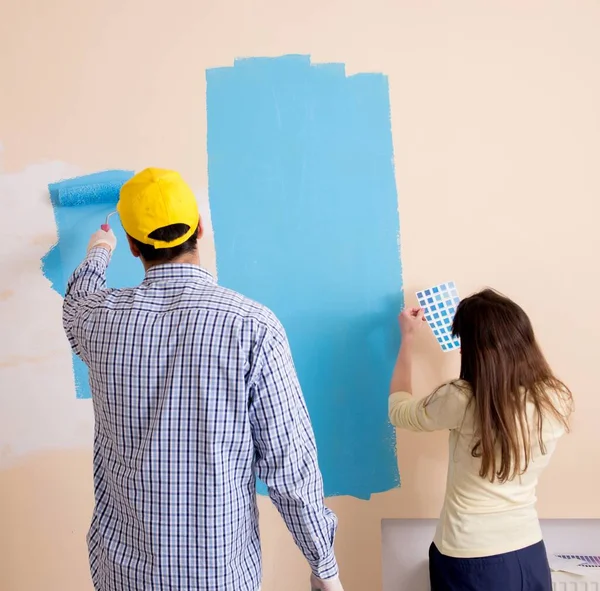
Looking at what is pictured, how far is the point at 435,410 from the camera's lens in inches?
43.9

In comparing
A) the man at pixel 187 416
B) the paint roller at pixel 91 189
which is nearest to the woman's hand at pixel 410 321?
the man at pixel 187 416

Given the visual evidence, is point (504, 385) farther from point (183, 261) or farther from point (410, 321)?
point (183, 261)

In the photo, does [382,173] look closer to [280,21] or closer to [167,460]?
[280,21]

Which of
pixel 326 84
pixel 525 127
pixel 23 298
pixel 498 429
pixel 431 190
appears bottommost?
pixel 498 429

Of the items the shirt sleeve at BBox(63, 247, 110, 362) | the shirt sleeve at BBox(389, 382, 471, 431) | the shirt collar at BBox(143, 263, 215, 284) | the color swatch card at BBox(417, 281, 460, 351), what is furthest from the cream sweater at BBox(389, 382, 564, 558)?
the shirt sleeve at BBox(63, 247, 110, 362)

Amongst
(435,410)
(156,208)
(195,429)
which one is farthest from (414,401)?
(156,208)

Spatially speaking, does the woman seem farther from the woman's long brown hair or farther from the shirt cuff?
the shirt cuff

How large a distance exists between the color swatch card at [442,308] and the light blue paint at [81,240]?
2.09ft

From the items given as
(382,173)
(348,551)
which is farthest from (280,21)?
(348,551)

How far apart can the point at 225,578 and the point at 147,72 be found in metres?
1.03

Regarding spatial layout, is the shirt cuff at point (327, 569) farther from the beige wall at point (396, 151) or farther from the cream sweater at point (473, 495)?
the beige wall at point (396, 151)

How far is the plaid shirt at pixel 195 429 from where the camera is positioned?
0.85 m

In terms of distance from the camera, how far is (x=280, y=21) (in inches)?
50.1

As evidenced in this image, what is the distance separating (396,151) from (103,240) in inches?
25.0
